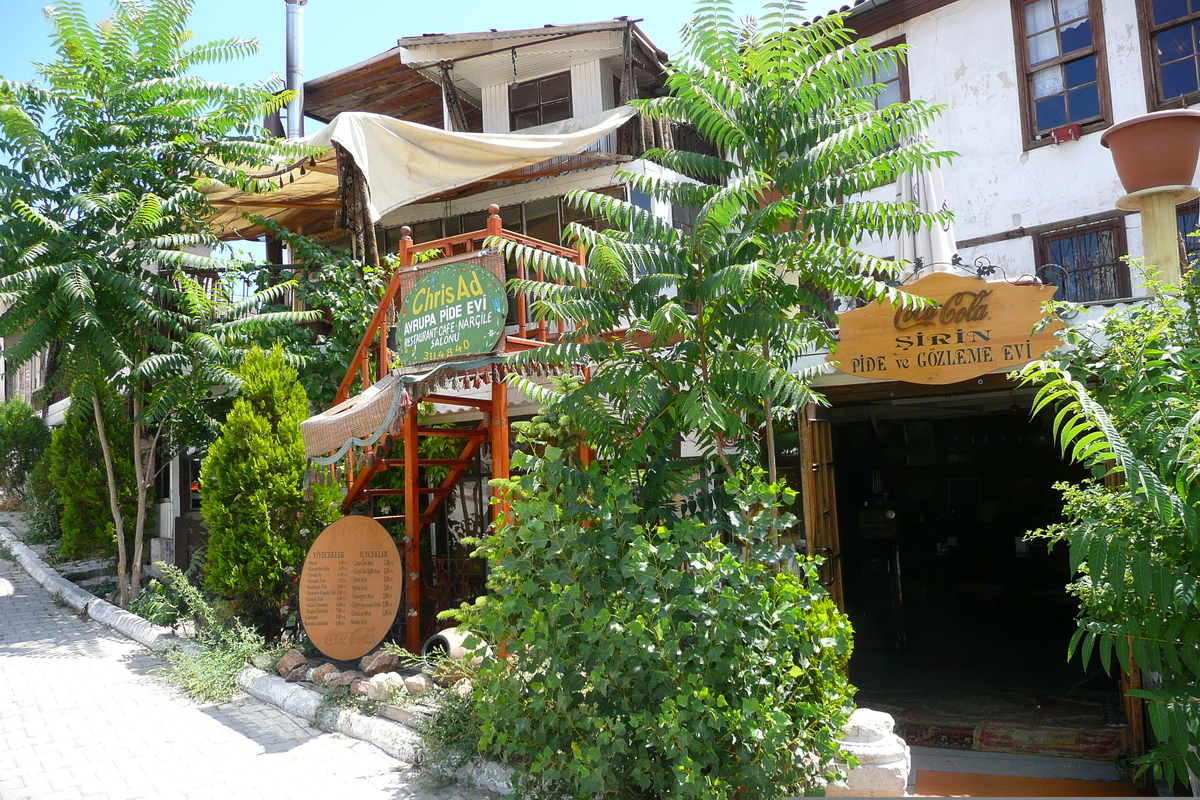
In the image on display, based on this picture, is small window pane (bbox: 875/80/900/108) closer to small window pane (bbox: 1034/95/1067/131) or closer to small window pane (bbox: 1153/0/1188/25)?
small window pane (bbox: 1034/95/1067/131)

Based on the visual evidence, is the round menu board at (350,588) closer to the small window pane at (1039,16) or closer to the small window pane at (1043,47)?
the small window pane at (1043,47)

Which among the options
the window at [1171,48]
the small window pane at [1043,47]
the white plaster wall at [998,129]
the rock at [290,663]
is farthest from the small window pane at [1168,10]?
the rock at [290,663]

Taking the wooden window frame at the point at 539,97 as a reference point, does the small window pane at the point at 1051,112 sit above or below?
below

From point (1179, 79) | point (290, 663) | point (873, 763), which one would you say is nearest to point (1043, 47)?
point (1179, 79)

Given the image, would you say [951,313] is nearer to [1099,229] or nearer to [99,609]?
[1099,229]

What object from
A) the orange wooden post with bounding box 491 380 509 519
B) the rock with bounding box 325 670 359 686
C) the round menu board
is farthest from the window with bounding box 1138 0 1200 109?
the rock with bounding box 325 670 359 686

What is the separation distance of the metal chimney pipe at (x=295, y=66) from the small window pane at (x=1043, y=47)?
11.7 metres

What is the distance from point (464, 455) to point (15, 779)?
16.0 feet

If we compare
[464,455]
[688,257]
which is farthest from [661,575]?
[464,455]

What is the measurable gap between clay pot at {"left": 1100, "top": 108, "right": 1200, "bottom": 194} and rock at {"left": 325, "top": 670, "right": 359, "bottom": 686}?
713cm

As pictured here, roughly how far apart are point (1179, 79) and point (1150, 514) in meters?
8.47

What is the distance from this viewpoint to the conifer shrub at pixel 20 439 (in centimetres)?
2164

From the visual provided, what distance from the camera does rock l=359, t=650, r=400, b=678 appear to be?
7340mm

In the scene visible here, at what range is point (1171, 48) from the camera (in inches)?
389
